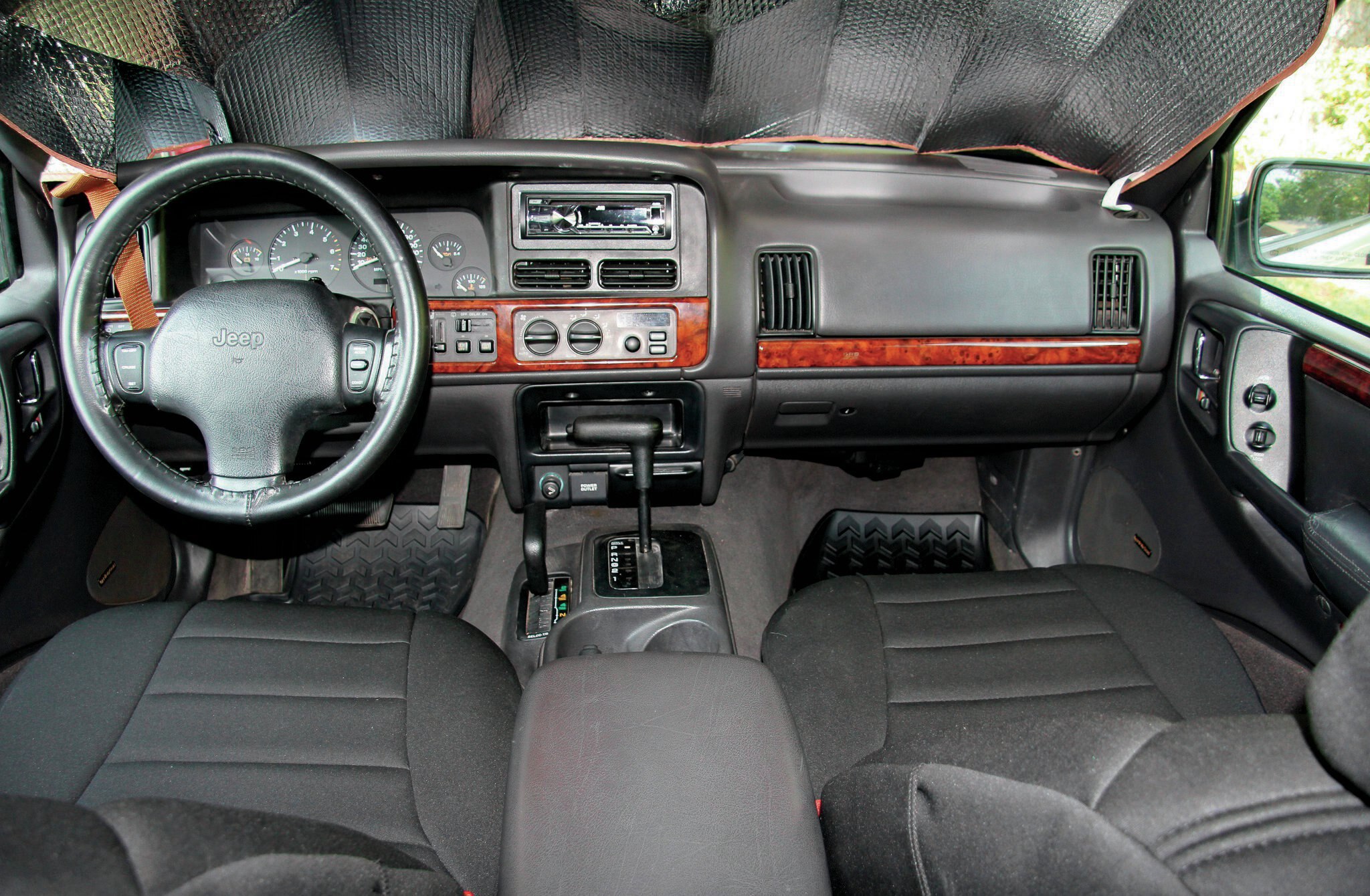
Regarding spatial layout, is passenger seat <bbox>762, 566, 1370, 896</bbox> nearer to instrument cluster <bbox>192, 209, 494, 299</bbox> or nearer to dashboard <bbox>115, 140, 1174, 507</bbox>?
dashboard <bbox>115, 140, 1174, 507</bbox>

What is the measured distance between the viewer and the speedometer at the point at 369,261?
1937 millimetres

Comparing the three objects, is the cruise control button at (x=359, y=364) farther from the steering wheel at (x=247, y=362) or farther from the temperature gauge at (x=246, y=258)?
the temperature gauge at (x=246, y=258)

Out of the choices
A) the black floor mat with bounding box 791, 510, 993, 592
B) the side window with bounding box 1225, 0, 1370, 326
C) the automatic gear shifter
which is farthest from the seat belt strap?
the side window with bounding box 1225, 0, 1370, 326

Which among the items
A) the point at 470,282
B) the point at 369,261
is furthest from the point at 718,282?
the point at 369,261

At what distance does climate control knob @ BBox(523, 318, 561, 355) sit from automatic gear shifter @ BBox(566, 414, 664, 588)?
238 millimetres

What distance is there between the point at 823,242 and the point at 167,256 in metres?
1.48

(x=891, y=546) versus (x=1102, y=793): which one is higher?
(x=1102, y=793)

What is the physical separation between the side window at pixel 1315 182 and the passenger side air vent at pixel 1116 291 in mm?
222

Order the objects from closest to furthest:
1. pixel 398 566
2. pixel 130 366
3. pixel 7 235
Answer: pixel 130 366
pixel 7 235
pixel 398 566

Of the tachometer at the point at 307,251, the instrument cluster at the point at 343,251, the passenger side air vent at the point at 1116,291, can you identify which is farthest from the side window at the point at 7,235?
the passenger side air vent at the point at 1116,291

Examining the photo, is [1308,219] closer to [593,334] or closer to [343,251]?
[593,334]

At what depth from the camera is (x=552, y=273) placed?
6.27 ft

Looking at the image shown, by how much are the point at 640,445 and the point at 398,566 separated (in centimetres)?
99

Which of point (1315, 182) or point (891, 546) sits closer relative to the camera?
point (1315, 182)
